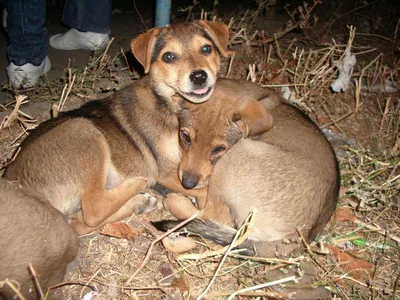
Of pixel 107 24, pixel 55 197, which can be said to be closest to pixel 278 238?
pixel 55 197

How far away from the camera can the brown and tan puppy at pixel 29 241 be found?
2.76 meters

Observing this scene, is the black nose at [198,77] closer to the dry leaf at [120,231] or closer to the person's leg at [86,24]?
the dry leaf at [120,231]

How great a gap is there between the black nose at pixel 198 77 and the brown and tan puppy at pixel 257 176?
0.84 feet

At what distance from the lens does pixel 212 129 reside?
3.88 metres

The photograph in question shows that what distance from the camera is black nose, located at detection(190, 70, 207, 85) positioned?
153 inches

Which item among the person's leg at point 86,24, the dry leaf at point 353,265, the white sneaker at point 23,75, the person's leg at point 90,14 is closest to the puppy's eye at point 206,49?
the dry leaf at point 353,265

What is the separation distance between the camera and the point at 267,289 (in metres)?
3.51

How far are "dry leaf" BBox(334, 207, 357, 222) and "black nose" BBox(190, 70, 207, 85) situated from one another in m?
2.16

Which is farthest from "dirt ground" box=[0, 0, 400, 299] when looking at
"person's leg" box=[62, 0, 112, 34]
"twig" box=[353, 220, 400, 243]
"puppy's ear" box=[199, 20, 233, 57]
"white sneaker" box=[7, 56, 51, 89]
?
"puppy's ear" box=[199, 20, 233, 57]

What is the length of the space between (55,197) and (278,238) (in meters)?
2.12

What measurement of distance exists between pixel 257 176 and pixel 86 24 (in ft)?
16.6

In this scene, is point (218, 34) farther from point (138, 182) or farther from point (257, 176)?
point (138, 182)

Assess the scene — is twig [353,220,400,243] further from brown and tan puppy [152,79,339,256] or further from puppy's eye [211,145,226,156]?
puppy's eye [211,145,226,156]

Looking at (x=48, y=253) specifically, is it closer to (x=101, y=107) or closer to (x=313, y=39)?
(x=101, y=107)
